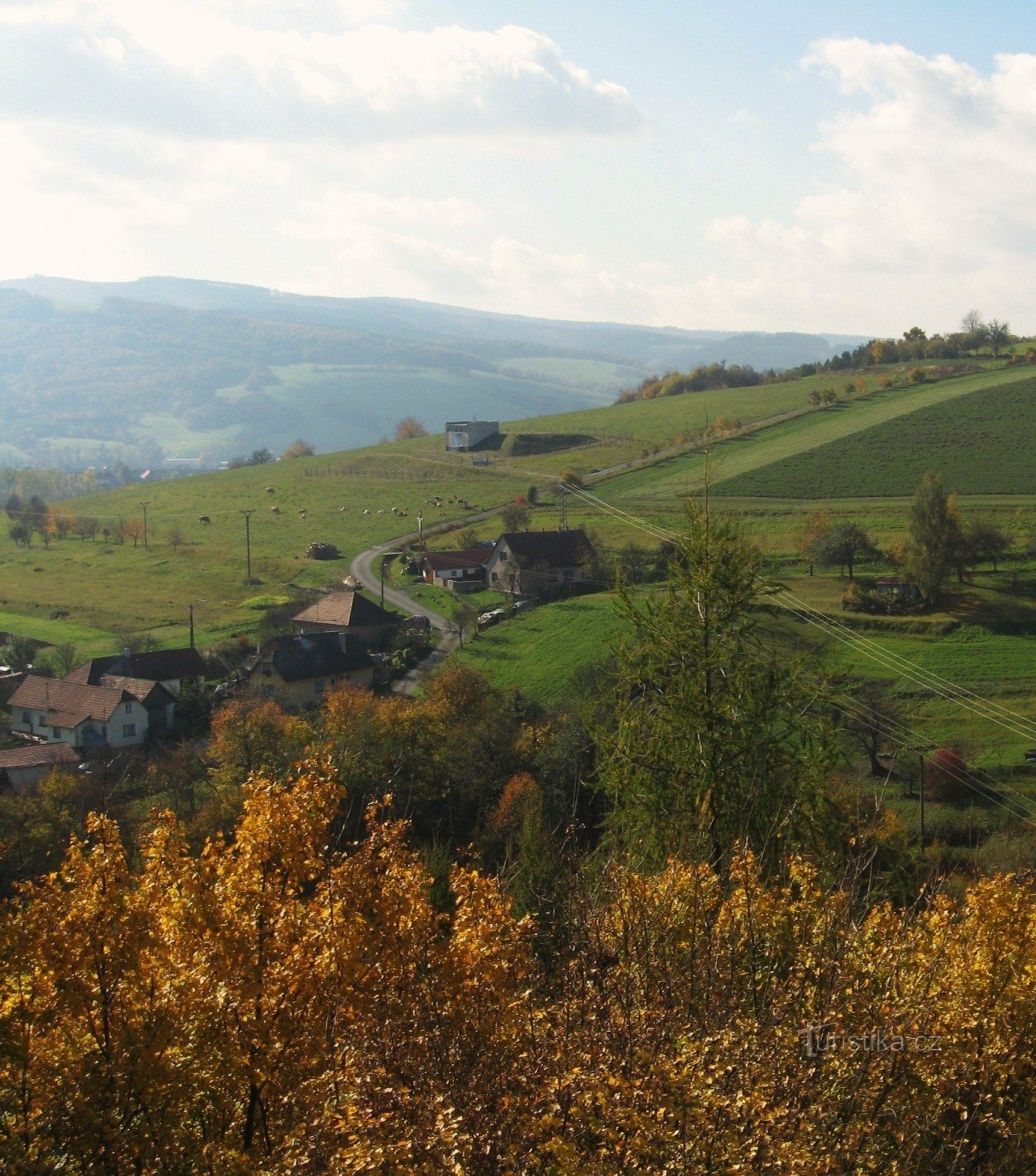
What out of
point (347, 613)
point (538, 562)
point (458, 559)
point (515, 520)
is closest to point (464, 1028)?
point (347, 613)

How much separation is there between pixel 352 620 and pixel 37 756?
17.3 metres

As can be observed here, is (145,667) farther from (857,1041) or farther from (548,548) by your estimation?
A: (857,1041)

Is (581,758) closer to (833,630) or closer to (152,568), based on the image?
(833,630)

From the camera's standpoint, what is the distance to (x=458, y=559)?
65.7 m

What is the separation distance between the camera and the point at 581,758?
32562 mm

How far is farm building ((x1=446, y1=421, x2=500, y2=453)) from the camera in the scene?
108 m

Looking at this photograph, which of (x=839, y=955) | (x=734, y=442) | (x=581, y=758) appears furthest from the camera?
(x=734, y=442)

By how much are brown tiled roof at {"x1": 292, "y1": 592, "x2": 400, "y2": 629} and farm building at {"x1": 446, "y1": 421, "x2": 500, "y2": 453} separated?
2010 inches

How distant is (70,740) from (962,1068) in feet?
139

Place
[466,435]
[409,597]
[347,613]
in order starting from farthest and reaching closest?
[466,435], [409,597], [347,613]

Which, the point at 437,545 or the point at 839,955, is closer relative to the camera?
the point at 839,955

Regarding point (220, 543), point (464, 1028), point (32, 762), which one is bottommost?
point (32, 762)

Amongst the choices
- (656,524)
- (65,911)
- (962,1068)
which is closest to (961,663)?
(656,524)

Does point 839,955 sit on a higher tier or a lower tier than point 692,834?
higher
